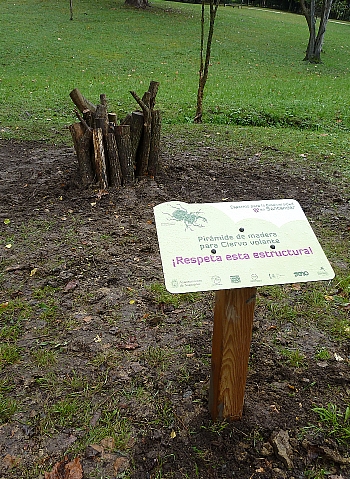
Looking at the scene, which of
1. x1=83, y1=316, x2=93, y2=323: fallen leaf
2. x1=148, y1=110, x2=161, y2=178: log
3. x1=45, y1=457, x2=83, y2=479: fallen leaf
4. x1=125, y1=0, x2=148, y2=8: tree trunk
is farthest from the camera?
x1=125, y1=0, x2=148, y2=8: tree trunk

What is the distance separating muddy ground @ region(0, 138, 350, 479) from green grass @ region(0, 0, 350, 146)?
9.07 ft

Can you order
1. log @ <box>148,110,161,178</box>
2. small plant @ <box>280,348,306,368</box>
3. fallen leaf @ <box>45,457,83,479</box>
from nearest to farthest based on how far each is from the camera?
fallen leaf @ <box>45,457,83,479</box>
small plant @ <box>280,348,306,368</box>
log @ <box>148,110,161,178</box>

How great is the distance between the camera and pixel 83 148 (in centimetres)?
442

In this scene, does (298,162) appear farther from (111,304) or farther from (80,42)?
(80,42)

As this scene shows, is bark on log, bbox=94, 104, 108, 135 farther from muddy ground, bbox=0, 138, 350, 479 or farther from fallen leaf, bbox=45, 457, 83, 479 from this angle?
fallen leaf, bbox=45, 457, 83, 479

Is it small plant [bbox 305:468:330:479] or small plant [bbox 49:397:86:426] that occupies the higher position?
small plant [bbox 305:468:330:479]

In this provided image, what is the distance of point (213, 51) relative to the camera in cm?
1606

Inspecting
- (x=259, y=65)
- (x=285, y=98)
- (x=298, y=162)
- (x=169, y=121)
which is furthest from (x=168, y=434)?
(x=259, y=65)

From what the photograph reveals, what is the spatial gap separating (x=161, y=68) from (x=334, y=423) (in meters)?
12.2

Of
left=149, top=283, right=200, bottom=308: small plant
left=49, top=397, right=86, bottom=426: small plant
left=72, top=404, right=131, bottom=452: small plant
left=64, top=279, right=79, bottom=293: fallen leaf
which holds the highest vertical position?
left=72, top=404, right=131, bottom=452: small plant

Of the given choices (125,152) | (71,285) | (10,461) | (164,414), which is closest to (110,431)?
(164,414)

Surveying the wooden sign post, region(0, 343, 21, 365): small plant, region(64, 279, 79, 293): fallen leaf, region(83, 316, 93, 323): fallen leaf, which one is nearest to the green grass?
region(64, 279, 79, 293): fallen leaf

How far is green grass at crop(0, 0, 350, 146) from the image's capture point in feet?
25.8

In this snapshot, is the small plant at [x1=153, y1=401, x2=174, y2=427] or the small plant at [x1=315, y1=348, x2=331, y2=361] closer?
the small plant at [x1=153, y1=401, x2=174, y2=427]
